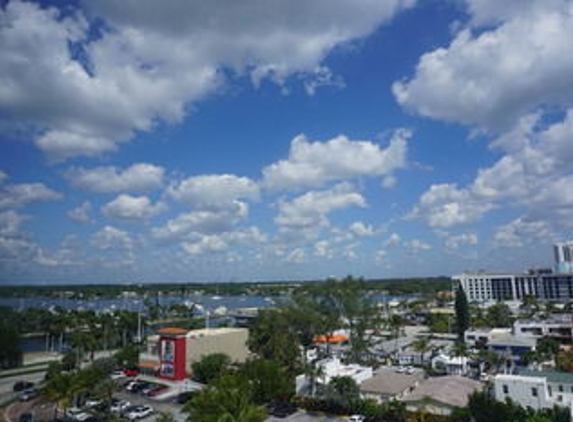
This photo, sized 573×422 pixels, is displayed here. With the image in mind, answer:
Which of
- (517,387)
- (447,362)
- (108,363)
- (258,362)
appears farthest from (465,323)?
(108,363)

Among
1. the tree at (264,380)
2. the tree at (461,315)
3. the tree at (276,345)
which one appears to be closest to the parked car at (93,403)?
the tree at (264,380)

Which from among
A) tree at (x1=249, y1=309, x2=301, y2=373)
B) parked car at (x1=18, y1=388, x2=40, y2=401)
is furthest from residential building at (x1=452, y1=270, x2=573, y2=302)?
parked car at (x1=18, y1=388, x2=40, y2=401)

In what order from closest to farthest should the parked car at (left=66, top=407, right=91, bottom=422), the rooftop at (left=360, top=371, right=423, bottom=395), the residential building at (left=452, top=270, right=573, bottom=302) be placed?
the parked car at (left=66, top=407, right=91, bottom=422), the rooftop at (left=360, top=371, right=423, bottom=395), the residential building at (left=452, top=270, right=573, bottom=302)

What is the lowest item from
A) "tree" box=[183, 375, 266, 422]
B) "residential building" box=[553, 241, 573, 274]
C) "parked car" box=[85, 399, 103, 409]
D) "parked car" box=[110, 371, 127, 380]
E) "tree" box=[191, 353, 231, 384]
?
"parked car" box=[110, 371, 127, 380]

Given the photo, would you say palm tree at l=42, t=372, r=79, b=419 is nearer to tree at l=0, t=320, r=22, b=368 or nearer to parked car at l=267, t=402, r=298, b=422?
parked car at l=267, t=402, r=298, b=422

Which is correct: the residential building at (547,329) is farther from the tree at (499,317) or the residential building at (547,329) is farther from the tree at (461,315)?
the tree at (499,317)

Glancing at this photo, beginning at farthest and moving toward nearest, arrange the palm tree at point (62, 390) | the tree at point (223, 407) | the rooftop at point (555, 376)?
the rooftop at point (555, 376)
the palm tree at point (62, 390)
the tree at point (223, 407)

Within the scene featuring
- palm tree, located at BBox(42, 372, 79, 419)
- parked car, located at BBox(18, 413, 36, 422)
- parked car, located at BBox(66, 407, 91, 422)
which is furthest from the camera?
parked car, located at BBox(18, 413, 36, 422)
